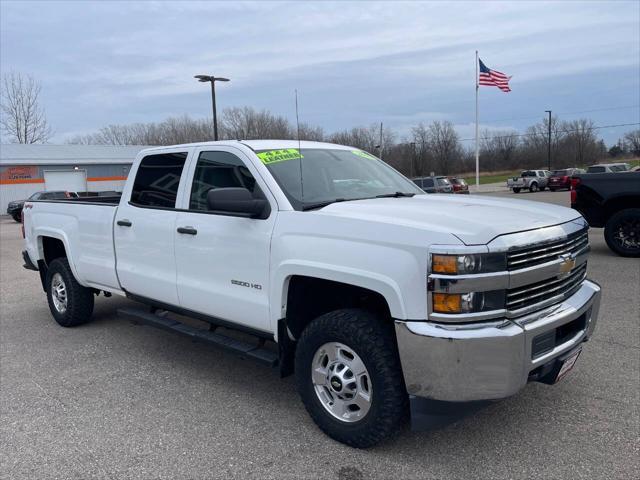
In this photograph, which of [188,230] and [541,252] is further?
[188,230]

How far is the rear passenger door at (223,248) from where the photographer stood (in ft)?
12.4

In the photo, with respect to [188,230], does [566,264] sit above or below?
below

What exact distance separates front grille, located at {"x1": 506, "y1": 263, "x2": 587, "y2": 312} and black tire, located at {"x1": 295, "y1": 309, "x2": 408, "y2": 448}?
28.2 inches

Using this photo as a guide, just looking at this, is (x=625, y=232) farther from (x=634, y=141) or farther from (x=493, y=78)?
(x=634, y=141)

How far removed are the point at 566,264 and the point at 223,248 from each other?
232 cm

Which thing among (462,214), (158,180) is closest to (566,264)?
(462,214)

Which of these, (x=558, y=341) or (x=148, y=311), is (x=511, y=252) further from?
(x=148, y=311)

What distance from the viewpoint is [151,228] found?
472 cm

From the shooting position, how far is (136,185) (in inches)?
203

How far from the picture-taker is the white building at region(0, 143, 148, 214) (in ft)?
129

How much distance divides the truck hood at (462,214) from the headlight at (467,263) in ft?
0.27

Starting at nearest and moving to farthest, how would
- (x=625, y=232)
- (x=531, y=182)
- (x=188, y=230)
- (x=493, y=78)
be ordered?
(x=188, y=230) → (x=625, y=232) → (x=493, y=78) → (x=531, y=182)

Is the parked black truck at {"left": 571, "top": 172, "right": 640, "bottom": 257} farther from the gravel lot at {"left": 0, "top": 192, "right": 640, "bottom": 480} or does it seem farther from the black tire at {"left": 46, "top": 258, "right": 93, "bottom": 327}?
the black tire at {"left": 46, "top": 258, "right": 93, "bottom": 327}

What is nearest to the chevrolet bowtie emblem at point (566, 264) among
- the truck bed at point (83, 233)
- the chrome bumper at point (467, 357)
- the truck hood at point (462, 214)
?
the truck hood at point (462, 214)
